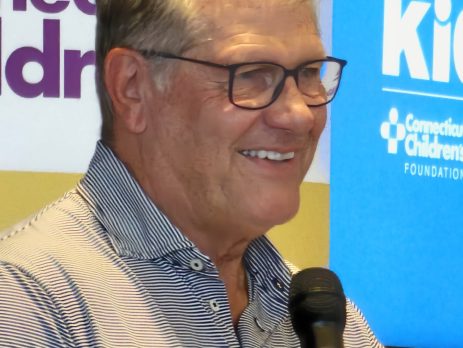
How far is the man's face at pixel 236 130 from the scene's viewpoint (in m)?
1.67

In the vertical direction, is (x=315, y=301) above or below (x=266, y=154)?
below

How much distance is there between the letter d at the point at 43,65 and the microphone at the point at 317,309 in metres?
0.89

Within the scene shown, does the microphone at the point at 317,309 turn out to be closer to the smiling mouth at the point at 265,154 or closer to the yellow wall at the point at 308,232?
the smiling mouth at the point at 265,154

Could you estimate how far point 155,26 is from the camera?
1704 mm

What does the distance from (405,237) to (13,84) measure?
93 cm

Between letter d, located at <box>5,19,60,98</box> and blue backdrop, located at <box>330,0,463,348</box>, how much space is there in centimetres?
62

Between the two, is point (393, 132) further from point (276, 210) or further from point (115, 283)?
point (115, 283)

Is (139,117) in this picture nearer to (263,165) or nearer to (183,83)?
(183,83)

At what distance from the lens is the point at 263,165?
5.53 feet

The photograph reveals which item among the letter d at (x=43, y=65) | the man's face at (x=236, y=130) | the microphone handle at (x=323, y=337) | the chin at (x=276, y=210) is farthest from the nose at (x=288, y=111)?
the letter d at (x=43, y=65)

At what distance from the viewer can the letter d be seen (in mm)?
2258

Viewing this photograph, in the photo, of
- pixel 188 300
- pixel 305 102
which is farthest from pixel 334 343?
pixel 305 102

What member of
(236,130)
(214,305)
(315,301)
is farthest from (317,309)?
(236,130)

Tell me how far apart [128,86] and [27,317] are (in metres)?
0.44
